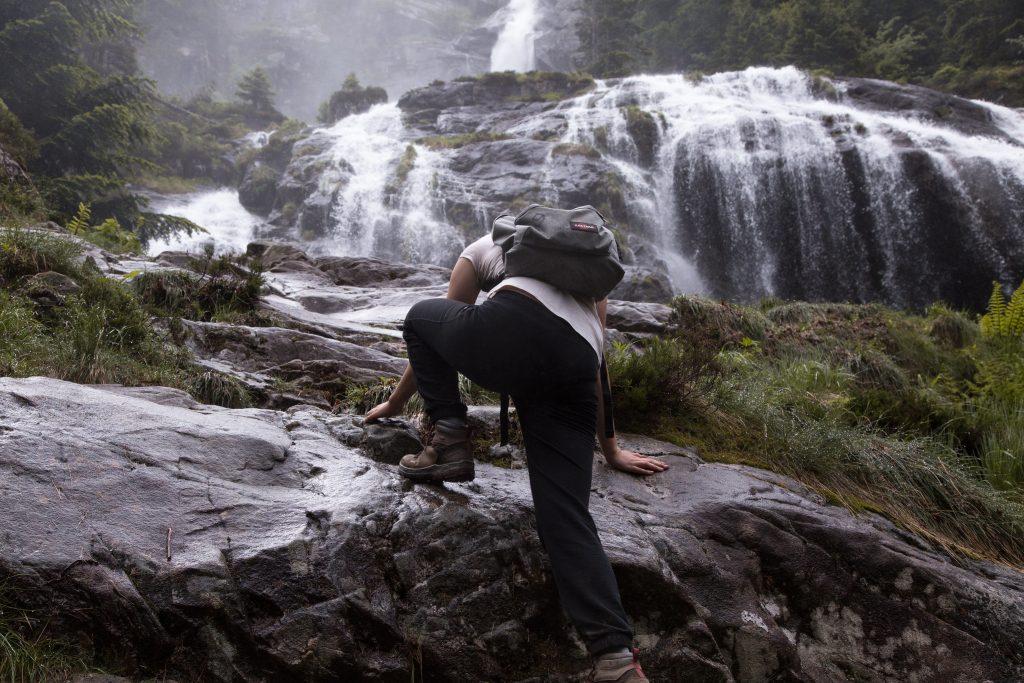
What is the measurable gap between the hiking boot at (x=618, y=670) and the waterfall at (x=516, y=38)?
5192cm

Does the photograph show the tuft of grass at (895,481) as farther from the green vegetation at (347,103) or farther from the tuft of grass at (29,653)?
the green vegetation at (347,103)

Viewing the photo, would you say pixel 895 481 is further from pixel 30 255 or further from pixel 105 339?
pixel 30 255

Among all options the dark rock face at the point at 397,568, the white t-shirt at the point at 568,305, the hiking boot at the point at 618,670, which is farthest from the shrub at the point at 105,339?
the hiking boot at the point at 618,670

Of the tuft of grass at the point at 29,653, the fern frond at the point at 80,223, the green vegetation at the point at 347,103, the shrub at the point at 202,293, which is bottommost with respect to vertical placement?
the tuft of grass at the point at 29,653

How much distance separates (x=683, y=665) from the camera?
243cm

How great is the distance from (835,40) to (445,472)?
29.2 meters

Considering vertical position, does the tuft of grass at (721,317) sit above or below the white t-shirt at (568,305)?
below

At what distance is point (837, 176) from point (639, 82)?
971 cm

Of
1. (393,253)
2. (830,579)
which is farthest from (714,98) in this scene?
(830,579)

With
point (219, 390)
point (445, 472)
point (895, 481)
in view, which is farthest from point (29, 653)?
point (895, 481)

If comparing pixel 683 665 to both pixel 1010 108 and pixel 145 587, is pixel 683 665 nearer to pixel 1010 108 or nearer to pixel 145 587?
pixel 145 587

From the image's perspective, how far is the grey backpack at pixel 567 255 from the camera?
2.29 metres

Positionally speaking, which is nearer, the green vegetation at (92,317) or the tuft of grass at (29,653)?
the tuft of grass at (29,653)

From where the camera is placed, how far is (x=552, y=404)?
2340 mm
